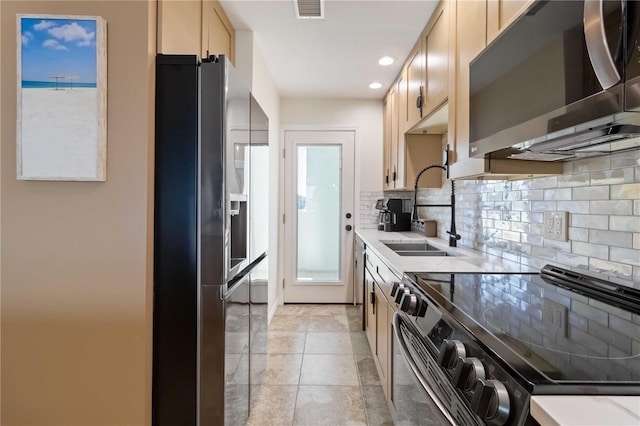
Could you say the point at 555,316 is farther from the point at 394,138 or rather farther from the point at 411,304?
the point at 394,138

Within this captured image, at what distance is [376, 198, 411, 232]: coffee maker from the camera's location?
336 centimetres

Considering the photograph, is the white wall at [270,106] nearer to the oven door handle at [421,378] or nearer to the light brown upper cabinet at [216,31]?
the light brown upper cabinet at [216,31]

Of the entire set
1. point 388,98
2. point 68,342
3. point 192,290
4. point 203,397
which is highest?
point 388,98

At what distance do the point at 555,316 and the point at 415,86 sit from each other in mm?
1975

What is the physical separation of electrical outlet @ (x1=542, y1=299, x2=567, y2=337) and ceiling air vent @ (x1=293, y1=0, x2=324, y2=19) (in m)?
1.95

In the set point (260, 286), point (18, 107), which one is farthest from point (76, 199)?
point (260, 286)

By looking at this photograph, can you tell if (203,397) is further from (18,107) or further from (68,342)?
(18,107)

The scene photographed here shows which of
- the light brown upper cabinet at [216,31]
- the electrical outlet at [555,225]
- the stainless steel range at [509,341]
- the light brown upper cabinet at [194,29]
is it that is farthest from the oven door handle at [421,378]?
the light brown upper cabinet at [216,31]

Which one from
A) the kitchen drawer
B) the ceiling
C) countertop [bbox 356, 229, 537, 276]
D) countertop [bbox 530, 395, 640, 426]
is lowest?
the kitchen drawer

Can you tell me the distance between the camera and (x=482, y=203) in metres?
1.97

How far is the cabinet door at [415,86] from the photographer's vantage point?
2311 millimetres

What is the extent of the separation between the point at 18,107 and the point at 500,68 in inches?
63.5

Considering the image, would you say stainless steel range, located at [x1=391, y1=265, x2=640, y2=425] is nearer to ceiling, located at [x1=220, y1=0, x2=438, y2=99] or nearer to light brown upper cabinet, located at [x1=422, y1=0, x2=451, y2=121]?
light brown upper cabinet, located at [x1=422, y1=0, x2=451, y2=121]

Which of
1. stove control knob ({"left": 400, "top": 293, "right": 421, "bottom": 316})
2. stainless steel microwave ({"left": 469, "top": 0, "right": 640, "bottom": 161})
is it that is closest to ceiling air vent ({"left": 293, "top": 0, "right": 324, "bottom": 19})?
stainless steel microwave ({"left": 469, "top": 0, "right": 640, "bottom": 161})
